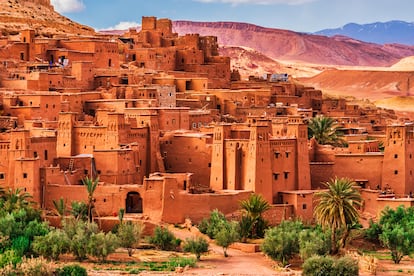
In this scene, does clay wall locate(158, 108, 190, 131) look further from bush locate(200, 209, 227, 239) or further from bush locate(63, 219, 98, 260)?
bush locate(63, 219, 98, 260)

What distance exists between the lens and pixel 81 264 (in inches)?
1332

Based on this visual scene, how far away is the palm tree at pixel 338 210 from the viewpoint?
35.7 meters

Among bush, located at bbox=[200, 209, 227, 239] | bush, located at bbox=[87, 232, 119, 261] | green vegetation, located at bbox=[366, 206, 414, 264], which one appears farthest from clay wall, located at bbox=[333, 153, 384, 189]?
bush, located at bbox=[87, 232, 119, 261]

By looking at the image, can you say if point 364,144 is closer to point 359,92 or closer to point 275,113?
point 275,113

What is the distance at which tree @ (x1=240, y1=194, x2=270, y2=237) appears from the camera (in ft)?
120

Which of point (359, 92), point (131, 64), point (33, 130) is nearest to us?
point (33, 130)

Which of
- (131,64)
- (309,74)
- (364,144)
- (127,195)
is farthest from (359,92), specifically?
(127,195)

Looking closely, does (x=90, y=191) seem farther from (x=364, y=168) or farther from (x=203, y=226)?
(x=364, y=168)

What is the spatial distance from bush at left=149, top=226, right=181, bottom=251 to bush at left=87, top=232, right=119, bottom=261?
1.82 metres

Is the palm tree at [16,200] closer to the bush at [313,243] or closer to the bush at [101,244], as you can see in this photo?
the bush at [101,244]

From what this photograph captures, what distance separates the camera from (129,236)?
34.6 metres

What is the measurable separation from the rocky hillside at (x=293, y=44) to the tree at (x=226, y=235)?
387 feet

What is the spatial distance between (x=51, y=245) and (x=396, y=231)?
36.4ft

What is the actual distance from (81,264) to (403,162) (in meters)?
13.0
